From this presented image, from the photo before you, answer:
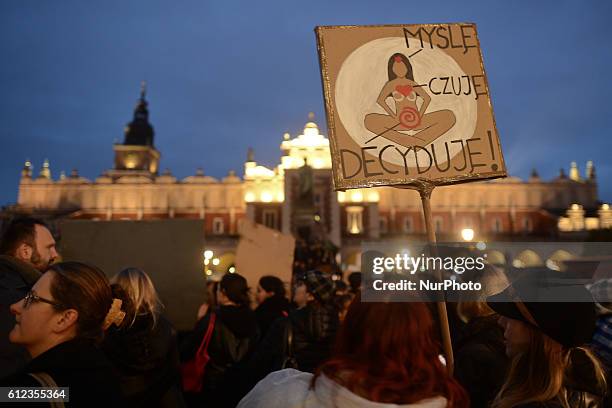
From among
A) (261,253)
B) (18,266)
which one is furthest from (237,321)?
(261,253)

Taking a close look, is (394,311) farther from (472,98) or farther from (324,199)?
(324,199)

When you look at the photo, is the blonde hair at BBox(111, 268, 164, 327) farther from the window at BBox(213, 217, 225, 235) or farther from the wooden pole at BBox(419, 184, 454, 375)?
the window at BBox(213, 217, 225, 235)

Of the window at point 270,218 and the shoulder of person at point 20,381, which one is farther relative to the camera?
the window at point 270,218

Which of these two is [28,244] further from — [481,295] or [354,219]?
[354,219]

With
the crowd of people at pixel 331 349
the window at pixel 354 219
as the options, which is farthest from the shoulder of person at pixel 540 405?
the window at pixel 354 219

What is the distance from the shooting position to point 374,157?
2.92 metres

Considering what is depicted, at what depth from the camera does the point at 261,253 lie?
30.6ft

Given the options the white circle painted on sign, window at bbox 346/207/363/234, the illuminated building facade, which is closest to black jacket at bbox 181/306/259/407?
the white circle painted on sign

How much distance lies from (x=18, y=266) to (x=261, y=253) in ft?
21.5

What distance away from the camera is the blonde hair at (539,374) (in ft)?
6.40

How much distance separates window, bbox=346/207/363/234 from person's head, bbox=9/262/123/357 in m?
45.6

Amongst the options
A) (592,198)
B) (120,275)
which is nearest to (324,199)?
(592,198)

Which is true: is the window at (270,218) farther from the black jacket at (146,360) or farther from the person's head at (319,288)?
the black jacket at (146,360)

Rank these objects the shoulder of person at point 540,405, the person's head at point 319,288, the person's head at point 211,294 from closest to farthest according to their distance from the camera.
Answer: the shoulder of person at point 540,405
the person's head at point 319,288
the person's head at point 211,294
